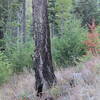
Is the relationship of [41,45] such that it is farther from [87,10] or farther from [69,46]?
[87,10]

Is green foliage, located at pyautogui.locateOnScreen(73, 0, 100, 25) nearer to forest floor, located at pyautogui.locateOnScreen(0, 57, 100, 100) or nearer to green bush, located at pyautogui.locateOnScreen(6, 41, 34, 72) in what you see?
green bush, located at pyautogui.locateOnScreen(6, 41, 34, 72)

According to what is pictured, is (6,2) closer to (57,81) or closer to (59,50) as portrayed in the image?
(59,50)

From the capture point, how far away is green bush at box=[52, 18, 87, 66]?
29.9ft

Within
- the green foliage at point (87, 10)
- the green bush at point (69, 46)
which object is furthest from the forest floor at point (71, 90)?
the green foliage at point (87, 10)

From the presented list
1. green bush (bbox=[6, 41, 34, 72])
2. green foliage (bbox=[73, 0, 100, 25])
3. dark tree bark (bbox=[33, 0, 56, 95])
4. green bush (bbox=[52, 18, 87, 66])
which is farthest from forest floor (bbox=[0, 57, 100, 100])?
green foliage (bbox=[73, 0, 100, 25])

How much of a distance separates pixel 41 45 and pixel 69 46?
515 cm

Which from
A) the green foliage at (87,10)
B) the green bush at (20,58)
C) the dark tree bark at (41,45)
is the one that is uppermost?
the green foliage at (87,10)

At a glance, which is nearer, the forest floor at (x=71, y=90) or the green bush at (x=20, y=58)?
the forest floor at (x=71, y=90)

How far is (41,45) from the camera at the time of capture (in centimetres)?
414

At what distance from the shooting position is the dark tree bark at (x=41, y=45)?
413 cm

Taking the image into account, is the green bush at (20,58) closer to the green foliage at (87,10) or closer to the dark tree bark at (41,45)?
the dark tree bark at (41,45)

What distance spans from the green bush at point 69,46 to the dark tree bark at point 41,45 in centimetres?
492

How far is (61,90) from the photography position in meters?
3.89

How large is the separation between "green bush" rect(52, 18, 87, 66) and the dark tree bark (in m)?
4.92
